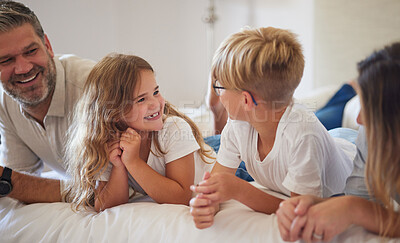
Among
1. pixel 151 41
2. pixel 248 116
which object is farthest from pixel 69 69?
pixel 151 41

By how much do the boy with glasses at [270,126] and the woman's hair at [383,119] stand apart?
0.21 meters

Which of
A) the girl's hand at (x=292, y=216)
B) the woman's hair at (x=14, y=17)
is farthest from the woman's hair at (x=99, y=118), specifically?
the girl's hand at (x=292, y=216)

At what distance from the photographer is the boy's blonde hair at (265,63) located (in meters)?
0.93

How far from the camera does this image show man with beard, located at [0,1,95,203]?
1.22 metres

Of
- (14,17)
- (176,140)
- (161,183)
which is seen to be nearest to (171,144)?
(176,140)

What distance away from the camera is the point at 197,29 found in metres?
3.47

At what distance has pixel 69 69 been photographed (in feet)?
5.04

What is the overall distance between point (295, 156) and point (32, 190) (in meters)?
0.85

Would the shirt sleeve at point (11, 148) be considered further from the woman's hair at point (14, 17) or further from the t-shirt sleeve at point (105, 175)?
the t-shirt sleeve at point (105, 175)

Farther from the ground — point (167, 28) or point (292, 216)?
point (167, 28)

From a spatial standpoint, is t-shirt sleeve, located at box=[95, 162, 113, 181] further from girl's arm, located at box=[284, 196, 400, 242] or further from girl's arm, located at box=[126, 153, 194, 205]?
girl's arm, located at box=[284, 196, 400, 242]

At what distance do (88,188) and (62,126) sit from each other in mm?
425

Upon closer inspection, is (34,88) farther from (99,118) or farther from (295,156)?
(295,156)

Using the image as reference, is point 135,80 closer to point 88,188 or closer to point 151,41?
point 88,188
